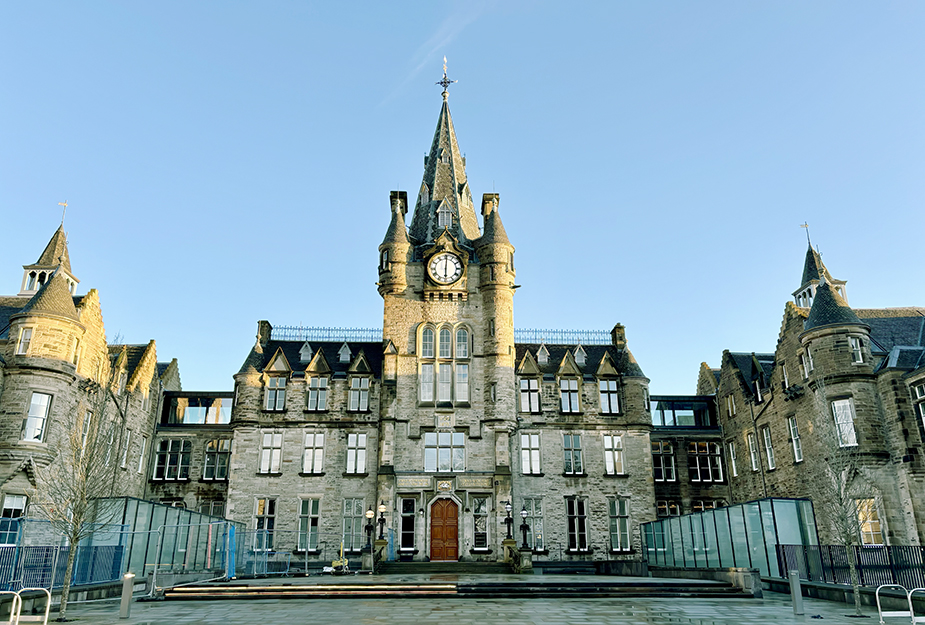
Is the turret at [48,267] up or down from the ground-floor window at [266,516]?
up

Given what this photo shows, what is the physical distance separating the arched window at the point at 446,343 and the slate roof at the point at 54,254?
29.1m

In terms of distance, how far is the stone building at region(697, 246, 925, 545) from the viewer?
31344 millimetres

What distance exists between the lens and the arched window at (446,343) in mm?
43375

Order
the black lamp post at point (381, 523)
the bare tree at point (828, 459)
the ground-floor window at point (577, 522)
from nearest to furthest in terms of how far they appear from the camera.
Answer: the bare tree at point (828, 459) < the black lamp post at point (381, 523) < the ground-floor window at point (577, 522)

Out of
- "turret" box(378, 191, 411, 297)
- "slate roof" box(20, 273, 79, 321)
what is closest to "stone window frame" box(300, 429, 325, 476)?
"turret" box(378, 191, 411, 297)

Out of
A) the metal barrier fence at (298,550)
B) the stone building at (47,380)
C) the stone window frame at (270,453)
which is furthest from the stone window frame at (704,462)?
the stone building at (47,380)

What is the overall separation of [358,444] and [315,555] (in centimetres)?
689

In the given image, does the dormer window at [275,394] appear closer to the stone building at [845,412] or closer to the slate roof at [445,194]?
the slate roof at [445,194]

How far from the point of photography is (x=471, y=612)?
65.9 feet

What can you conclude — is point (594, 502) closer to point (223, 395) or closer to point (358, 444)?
point (358, 444)

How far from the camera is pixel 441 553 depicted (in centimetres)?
3925

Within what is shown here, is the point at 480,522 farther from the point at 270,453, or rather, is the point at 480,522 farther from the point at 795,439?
the point at 795,439

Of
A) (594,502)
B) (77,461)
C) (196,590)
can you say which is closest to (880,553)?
(594,502)

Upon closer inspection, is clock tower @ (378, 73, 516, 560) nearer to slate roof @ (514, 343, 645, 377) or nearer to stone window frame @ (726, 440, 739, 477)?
slate roof @ (514, 343, 645, 377)
